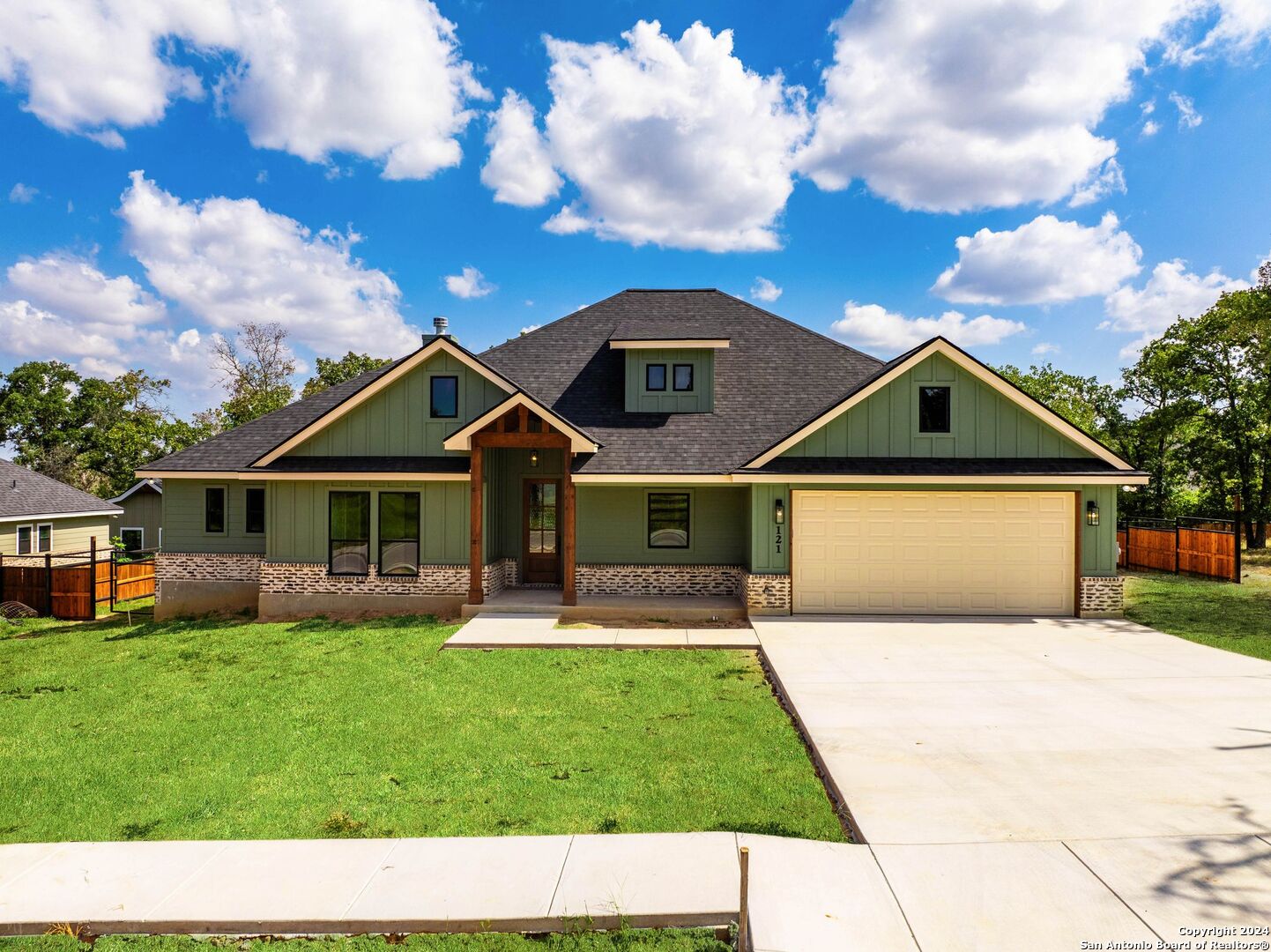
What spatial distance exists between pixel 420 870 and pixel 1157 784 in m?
6.55

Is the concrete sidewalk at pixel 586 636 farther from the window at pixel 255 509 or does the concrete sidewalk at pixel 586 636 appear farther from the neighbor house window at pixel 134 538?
the neighbor house window at pixel 134 538

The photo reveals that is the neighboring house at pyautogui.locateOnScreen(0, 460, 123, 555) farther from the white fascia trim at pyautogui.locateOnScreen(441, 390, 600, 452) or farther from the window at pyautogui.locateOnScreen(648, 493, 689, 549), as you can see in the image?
the window at pyautogui.locateOnScreen(648, 493, 689, 549)

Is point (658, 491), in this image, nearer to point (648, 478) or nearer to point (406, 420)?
point (648, 478)

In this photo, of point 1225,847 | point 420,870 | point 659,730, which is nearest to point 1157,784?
point 1225,847

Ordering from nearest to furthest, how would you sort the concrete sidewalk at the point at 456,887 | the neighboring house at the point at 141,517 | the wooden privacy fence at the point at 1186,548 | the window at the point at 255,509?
the concrete sidewalk at the point at 456,887 → the window at the point at 255,509 → the wooden privacy fence at the point at 1186,548 → the neighboring house at the point at 141,517

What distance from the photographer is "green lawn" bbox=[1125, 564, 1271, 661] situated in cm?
1158

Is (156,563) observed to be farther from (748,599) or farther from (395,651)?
(748,599)

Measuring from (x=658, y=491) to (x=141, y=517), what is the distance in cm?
2691

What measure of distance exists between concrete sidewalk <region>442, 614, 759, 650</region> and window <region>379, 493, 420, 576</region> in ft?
8.50

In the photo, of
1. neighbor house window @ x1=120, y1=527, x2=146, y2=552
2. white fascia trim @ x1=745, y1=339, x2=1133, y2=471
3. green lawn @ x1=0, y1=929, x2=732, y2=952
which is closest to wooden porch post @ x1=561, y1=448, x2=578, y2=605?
white fascia trim @ x1=745, y1=339, x2=1133, y2=471

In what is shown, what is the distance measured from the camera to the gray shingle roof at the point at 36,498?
23.6 metres

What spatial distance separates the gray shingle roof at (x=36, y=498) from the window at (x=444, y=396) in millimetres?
19454

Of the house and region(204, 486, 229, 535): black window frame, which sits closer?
the house

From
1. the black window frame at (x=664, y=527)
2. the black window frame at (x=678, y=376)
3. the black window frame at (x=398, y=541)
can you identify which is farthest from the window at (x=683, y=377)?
the black window frame at (x=398, y=541)
